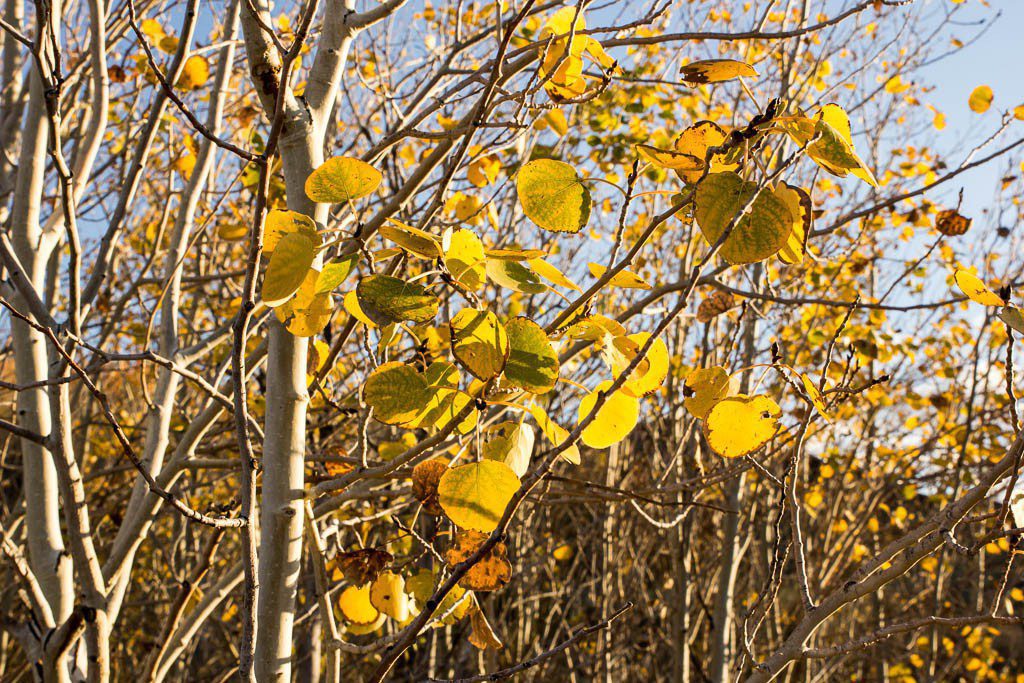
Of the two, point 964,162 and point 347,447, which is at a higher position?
point 964,162

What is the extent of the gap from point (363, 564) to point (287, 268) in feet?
1.98

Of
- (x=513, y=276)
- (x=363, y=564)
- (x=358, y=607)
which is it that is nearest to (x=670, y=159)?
(x=513, y=276)

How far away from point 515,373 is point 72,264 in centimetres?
86

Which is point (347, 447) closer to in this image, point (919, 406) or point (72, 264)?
point (72, 264)

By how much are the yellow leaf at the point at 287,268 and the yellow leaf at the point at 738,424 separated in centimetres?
46

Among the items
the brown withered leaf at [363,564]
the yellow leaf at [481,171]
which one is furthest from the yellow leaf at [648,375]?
the yellow leaf at [481,171]

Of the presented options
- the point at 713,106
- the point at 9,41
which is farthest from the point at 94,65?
the point at 713,106

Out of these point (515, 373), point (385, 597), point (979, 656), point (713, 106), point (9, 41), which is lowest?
point (979, 656)

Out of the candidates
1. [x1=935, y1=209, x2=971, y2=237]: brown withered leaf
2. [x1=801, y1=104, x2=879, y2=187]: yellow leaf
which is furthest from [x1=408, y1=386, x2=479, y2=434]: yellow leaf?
[x1=935, y1=209, x2=971, y2=237]: brown withered leaf

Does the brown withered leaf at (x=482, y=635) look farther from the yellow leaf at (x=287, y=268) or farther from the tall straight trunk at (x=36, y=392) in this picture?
the tall straight trunk at (x=36, y=392)

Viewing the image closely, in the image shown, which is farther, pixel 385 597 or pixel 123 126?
pixel 123 126

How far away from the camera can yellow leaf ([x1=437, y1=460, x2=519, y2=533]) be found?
0.69 metres

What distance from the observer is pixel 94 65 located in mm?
1460

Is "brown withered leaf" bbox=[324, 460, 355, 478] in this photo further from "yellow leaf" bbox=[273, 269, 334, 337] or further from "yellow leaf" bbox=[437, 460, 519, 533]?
"yellow leaf" bbox=[437, 460, 519, 533]
